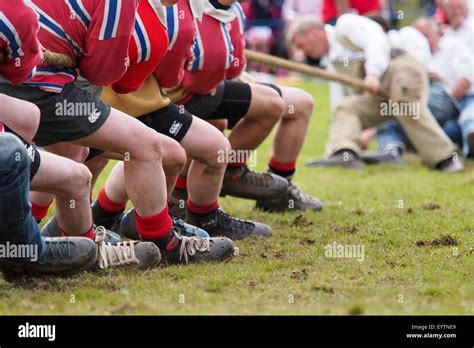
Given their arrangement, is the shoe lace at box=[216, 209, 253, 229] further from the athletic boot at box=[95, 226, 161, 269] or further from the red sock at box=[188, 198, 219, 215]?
the athletic boot at box=[95, 226, 161, 269]

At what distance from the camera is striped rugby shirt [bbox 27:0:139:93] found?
398 centimetres

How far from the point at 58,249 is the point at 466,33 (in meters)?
6.89

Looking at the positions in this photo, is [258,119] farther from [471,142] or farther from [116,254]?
[471,142]

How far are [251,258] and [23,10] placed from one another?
1.76 metres

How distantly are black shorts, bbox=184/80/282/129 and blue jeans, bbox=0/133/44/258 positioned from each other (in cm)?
182

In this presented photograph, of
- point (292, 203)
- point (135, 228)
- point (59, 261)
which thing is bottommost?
point (292, 203)

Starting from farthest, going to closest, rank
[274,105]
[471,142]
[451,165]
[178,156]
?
[471,142] < [451,165] < [274,105] < [178,156]

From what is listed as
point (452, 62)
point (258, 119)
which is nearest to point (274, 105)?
point (258, 119)

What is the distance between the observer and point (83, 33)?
405 cm

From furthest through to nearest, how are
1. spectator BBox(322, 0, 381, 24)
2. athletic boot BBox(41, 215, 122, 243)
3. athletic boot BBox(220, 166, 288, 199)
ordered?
spectator BBox(322, 0, 381, 24) → athletic boot BBox(220, 166, 288, 199) → athletic boot BBox(41, 215, 122, 243)

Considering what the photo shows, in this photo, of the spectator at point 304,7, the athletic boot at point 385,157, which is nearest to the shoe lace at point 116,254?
the athletic boot at point 385,157

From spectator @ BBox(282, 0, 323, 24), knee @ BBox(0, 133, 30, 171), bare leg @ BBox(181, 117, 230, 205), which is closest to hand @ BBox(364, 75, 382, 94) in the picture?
bare leg @ BBox(181, 117, 230, 205)

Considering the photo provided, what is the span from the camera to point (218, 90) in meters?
5.51
